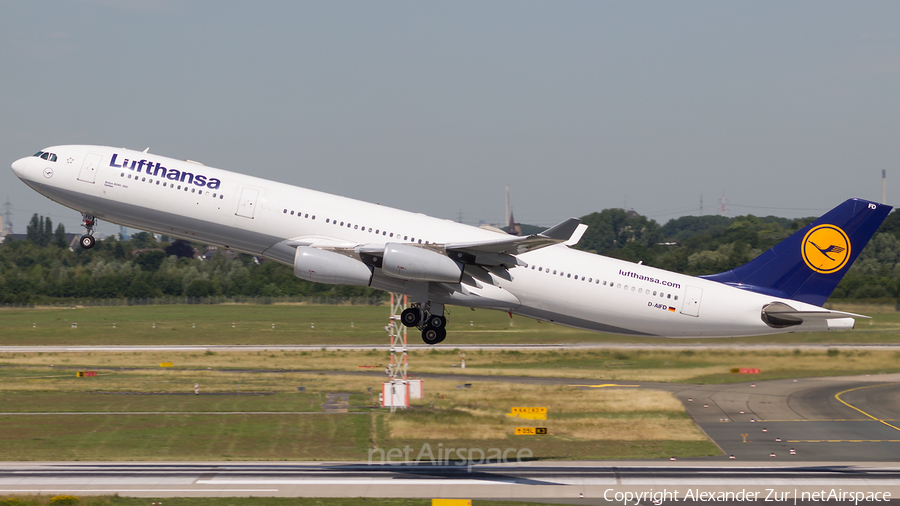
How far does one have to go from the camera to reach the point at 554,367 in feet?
232

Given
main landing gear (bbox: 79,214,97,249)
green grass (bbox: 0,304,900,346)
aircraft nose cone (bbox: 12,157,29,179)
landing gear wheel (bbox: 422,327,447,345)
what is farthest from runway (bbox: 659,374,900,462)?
aircraft nose cone (bbox: 12,157,29,179)

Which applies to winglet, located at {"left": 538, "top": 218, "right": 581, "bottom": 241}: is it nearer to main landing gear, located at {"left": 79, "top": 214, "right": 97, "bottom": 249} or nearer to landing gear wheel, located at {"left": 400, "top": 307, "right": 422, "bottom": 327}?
landing gear wheel, located at {"left": 400, "top": 307, "right": 422, "bottom": 327}

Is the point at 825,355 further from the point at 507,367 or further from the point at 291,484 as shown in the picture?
the point at 291,484

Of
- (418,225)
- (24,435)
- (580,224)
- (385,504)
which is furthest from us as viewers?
(24,435)

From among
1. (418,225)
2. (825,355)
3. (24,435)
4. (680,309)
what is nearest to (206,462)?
A: (24,435)

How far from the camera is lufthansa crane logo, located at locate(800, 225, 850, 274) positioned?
38250 millimetres

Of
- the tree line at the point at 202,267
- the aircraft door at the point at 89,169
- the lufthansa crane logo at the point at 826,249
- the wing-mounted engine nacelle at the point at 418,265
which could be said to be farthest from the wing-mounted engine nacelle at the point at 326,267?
the tree line at the point at 202,267

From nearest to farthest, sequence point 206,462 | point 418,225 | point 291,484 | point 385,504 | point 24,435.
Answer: point 418,225 < point 385,504 < point 291,484 < point 206,462 < point 24,435

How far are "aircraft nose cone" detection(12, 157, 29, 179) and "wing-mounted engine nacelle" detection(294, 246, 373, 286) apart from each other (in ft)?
43.9

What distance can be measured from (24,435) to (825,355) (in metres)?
56.7

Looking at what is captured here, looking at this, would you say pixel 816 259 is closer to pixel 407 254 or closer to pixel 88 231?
pixel 407 254

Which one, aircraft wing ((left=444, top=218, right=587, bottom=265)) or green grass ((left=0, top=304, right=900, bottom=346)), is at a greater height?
aircraft wing ((left=444, top=218, right=587, bottom=265))

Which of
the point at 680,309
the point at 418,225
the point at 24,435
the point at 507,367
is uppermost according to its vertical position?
the point at 418,225

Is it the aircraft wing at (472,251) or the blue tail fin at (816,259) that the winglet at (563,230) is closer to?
the aircraft wing at (472,251)
